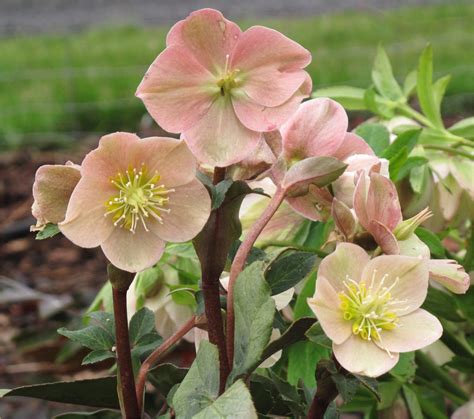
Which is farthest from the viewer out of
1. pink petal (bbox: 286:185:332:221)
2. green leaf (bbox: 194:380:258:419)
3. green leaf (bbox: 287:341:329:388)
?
green leaf (bbox: 287:341:329:388)

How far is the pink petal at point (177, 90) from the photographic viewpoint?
407 mm

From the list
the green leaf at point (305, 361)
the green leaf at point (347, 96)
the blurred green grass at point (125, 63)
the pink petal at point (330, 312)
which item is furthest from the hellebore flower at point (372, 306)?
the blurred green grass at point (125, 63)

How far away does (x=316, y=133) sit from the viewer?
46 cm

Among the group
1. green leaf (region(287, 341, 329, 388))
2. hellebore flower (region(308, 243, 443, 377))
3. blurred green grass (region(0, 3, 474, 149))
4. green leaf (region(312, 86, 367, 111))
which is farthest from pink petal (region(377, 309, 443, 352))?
blurred green grass (region(0, 3, 474, 149))

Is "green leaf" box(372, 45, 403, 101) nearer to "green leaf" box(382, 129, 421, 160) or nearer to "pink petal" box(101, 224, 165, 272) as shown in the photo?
"green leaf" box(382, 129, 421, 160)

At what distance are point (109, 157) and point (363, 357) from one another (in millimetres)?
142

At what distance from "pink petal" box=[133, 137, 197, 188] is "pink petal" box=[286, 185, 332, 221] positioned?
64 millimetres

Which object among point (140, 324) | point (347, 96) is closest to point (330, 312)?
point (140, 324)

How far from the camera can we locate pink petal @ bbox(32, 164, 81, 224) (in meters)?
0.41

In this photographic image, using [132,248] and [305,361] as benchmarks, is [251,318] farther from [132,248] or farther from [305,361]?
[305,361]

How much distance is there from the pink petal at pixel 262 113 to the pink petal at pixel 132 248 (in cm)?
7

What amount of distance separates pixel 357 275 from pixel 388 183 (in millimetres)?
44

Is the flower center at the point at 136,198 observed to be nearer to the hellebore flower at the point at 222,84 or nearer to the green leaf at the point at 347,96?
the hellebore flower at the point at 222,84

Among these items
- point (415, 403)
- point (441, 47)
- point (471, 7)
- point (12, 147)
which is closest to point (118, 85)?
point (12, 147)
